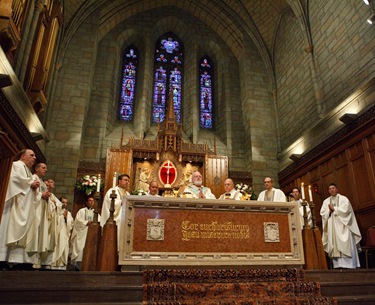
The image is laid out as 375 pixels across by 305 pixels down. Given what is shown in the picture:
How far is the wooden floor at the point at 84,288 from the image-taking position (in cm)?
346

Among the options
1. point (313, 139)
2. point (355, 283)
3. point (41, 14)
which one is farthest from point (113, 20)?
point (355, 283)

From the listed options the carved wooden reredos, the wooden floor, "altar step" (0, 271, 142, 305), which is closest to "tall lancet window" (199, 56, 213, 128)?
the carved wooden reredos

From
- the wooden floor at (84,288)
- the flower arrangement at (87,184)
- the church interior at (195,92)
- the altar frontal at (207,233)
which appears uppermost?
the church interior at (195,92)

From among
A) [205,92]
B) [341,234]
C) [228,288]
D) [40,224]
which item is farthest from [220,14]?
[228,288]

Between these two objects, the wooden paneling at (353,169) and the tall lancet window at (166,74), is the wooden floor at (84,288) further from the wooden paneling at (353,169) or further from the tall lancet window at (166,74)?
the tall lancet window at (166,74)

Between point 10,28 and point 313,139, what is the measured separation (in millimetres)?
7969

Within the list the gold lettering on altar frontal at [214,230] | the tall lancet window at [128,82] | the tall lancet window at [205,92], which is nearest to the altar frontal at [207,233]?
the gold lettering on altar frontal at [214,230]

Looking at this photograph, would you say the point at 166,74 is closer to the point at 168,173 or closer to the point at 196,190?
the point at 168,173

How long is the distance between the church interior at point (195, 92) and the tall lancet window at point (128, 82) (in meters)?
0.05

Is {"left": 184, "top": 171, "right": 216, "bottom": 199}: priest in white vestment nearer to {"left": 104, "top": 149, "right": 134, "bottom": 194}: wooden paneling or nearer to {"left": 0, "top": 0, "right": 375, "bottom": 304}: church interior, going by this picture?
{"left": 0, "top": 0, "right": 375, "bottom": 304}: church interior

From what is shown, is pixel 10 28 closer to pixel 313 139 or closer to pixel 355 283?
pixel 355 283

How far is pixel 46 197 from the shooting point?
521 centimetres

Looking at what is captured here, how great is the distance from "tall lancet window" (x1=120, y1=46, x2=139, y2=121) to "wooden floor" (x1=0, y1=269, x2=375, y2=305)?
380 inches

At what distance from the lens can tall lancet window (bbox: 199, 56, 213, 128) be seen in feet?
44.4
